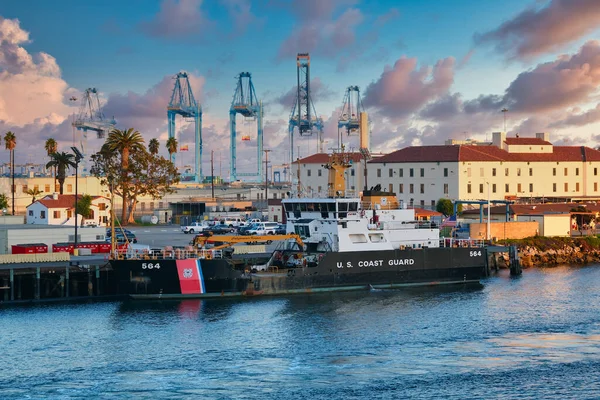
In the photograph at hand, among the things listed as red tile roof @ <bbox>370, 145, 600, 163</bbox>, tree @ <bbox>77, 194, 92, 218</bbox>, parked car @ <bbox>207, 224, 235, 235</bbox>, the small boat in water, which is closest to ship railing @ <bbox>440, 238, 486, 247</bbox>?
the small boat in water

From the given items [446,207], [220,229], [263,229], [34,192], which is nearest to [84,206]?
[220,229]

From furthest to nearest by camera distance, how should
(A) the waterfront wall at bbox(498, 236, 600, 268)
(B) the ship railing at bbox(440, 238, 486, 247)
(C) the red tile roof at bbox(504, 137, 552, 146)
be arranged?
1. (C) the red tile roof at bbox(504, 137, 552, 146)
2. (A) the waterfront wall at bbox(498, 236, 600, 268)
3. (B) the ship railing at bbox(440, 238, 486, 247)

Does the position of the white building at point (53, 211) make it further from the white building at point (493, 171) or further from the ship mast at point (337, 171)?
the white building at point (493, 171)

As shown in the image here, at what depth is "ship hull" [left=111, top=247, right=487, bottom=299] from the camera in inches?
1762

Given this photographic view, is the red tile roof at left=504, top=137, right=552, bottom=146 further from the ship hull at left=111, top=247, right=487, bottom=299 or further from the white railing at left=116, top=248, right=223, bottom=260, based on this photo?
the white railing at left=116, top=248, right=223, bottom=260

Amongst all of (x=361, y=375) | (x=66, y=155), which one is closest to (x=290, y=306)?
(x=361, y=375)

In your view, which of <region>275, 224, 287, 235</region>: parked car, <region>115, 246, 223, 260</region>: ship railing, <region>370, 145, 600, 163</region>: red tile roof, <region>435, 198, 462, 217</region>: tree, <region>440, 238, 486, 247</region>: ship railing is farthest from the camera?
<region>370, 145, 600, 163</region>: red tile roof

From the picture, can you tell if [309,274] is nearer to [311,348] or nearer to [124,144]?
[311,348]

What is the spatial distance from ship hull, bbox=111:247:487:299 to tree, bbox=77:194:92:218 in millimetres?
34143

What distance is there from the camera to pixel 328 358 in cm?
3291

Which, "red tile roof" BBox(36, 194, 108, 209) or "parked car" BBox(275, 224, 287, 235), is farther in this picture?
"red tile roof" BBox(36, 194, 108, 209)

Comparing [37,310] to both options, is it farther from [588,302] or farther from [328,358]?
[588,302]

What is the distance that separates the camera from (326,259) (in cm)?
4775

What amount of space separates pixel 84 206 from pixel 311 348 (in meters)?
48.5
